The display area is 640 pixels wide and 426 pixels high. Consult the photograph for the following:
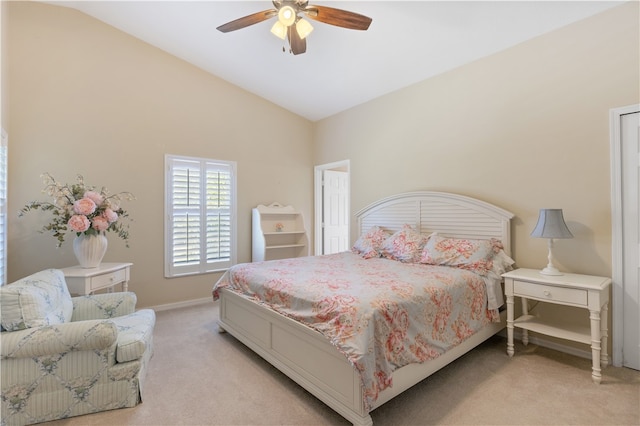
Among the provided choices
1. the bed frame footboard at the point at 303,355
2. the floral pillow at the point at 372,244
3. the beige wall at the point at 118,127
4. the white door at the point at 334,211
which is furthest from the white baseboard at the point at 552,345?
the beige wall at the point at 118,127

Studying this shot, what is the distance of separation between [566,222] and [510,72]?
157cm

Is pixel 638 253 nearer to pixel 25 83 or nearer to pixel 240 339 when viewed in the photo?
pixel 240 339

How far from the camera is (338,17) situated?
227 cm

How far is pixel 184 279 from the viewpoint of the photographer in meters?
4.15

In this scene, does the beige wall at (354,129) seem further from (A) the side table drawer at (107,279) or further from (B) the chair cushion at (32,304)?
(B) the chair cushion at (32,304)

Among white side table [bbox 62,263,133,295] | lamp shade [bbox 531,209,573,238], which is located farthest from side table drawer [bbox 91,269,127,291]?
lamp shade [bbox 531,209,573,238]

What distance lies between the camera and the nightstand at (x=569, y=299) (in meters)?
2.21

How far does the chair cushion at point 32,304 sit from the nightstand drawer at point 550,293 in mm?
3517

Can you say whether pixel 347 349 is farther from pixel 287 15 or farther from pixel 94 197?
pixel 94 197

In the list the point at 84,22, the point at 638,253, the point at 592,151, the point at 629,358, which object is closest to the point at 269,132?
the point at 84,22

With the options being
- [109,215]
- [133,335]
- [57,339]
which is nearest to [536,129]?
[133,335]

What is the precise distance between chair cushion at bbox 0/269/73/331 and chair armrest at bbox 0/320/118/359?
0.19 feet

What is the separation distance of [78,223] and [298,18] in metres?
2.64

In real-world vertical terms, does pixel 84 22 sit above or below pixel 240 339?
above
